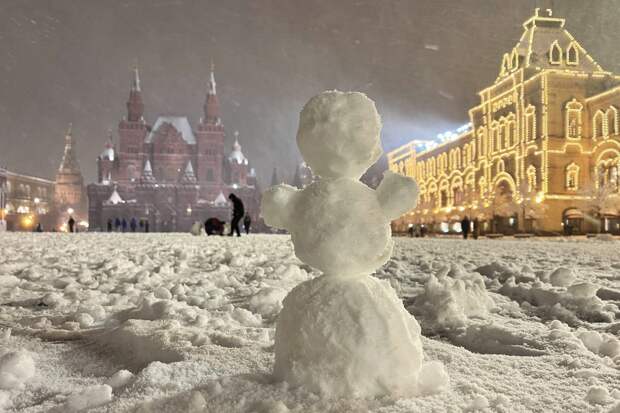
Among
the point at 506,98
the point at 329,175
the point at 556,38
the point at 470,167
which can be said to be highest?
the point at 556,38

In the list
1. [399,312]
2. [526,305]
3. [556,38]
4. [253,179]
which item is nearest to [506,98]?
[556,38]

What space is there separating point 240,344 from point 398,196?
49.5 inches

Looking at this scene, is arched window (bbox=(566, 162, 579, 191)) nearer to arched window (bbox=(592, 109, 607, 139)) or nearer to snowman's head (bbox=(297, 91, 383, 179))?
arched window (bbox=(592, 109, 607, 139))

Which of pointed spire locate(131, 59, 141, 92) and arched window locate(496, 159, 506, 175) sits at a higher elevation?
pointed spire locate(131, 59, 141, 92)

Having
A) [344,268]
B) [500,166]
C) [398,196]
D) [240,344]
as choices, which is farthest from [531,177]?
[344,268]

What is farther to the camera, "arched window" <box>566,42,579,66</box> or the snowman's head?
"arched window" <box>566,42,579,66</box>

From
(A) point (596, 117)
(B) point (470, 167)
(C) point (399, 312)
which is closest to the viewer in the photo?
(C) point (399, 312)

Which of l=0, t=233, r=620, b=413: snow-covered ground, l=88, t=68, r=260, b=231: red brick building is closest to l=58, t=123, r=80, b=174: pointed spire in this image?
l=88, t=68, r=260, b=231: red brick building

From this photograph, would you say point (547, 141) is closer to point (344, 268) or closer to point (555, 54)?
point (555, 54)

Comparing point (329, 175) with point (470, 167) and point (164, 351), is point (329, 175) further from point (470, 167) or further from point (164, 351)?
point (470, 167)

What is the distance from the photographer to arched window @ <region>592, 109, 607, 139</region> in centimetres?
3428

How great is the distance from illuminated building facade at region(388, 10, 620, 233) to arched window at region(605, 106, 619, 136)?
7cm

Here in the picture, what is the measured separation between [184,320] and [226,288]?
1.49m

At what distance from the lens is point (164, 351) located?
243 cm
